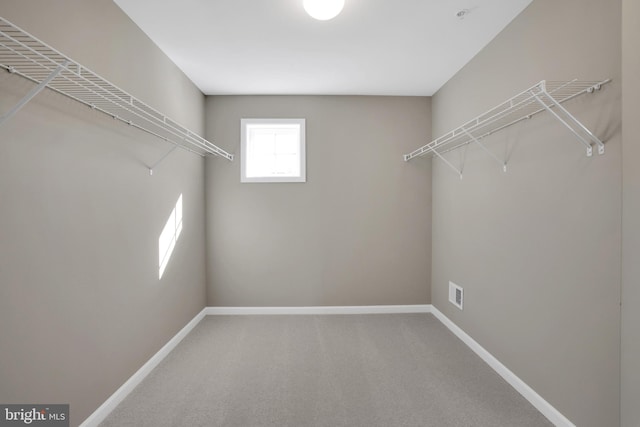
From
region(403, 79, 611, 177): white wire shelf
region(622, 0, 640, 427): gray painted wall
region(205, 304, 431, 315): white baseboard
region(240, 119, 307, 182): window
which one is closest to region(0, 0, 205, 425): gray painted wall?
region(205, 304, 431, 315): white baseboard

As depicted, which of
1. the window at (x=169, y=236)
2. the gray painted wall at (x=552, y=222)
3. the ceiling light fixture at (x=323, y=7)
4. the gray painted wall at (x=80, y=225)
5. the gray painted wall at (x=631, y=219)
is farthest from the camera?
the window at (x=169, y=236)

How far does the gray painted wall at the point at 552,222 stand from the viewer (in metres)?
1.41

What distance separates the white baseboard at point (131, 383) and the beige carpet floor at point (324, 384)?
0.04m

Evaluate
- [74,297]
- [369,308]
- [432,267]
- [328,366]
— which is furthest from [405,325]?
[74,297]

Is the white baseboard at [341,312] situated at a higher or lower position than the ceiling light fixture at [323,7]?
lower

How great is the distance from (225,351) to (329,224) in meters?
1.65

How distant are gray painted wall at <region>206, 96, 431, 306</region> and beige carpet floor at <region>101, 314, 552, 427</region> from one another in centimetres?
59

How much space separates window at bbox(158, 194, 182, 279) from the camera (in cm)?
242

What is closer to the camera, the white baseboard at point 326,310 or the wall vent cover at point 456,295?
the wall vent cover at point 456,295

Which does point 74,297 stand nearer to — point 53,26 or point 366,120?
point 53,26

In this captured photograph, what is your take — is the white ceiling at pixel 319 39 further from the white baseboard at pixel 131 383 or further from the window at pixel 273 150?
the white baseboard at pixel 131 383

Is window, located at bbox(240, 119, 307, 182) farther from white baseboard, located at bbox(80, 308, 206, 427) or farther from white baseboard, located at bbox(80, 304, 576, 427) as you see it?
white baseboard, located at bbox(80, 308, 206, 427)

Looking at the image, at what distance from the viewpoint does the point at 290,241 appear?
3471 millimetres

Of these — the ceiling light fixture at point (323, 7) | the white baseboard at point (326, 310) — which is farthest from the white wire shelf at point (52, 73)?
the white baseboard at point (326, 310)
